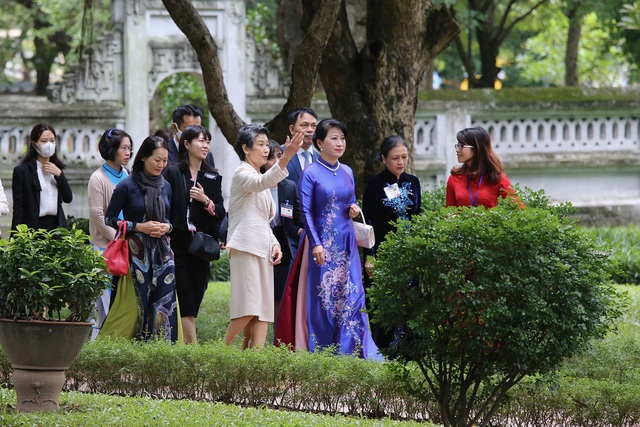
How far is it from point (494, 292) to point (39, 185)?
5656 millimetres

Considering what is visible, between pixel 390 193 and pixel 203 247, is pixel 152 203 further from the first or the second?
pixel 390 193

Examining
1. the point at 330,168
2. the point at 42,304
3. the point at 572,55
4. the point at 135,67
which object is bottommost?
the point at 42,304

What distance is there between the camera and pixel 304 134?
9641 mm

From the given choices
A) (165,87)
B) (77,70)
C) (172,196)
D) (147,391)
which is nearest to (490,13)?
(165,87)

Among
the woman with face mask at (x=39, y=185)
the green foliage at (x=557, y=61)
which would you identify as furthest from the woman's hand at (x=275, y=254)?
the green foliage at (x=557, y=61)

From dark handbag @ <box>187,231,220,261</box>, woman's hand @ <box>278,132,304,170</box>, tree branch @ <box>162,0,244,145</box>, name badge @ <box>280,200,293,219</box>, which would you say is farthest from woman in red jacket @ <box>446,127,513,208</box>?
tree branch @ <box>162,0,244,145</box>

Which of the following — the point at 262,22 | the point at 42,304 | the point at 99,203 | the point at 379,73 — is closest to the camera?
the point at 42,304

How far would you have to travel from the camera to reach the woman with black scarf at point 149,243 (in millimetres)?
9273

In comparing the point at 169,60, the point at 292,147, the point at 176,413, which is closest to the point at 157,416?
Result: the point at 176,413

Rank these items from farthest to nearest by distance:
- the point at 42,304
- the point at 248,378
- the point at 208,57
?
the point at 208,57, the point at 248,378, the point at 42,304

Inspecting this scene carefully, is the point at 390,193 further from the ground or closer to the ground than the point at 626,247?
further from the ground

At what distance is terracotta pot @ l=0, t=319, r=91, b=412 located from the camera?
23.0 feet

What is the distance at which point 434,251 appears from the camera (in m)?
6.17

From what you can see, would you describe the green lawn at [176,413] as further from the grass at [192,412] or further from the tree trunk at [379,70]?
the tree trunk at [379,70]
